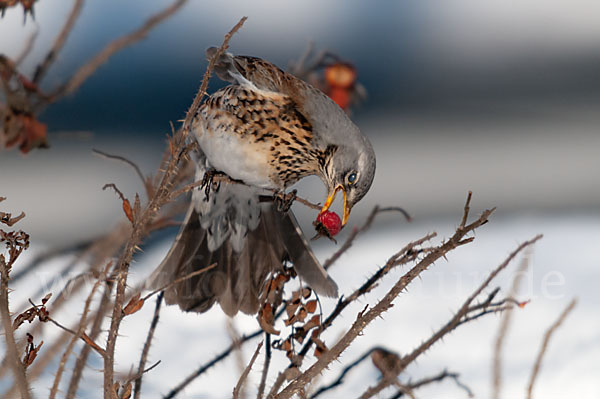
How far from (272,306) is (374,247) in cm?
150

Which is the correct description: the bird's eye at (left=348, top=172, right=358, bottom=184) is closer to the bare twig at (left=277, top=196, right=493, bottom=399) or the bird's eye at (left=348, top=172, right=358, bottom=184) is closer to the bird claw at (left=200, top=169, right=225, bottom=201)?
the bird claw at (left=200, top=169, right=225, bottom=201)

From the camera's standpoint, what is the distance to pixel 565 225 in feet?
7.88

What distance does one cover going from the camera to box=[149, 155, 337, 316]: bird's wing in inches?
34.7

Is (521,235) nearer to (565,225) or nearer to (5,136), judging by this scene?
(565,225)

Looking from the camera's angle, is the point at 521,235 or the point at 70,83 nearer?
the point at 70,83

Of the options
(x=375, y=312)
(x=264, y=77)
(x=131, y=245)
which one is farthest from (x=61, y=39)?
(x=375, y=312)

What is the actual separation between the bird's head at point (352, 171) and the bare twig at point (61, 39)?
0.38m

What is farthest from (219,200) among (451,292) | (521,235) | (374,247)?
(521,235)

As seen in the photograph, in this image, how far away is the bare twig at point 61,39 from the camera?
792 millimetres

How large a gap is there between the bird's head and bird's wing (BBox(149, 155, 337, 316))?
87 mm

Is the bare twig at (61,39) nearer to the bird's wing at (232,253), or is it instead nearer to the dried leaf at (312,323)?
the bird's wing at (232,253)

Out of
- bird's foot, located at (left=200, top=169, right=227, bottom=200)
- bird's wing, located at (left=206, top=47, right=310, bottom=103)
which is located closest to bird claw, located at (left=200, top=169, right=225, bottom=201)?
bird's foot, located at (left=200, top=169, right=227, bottom=200)

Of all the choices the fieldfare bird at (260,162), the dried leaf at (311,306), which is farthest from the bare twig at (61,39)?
the dried leaf at (311,306)

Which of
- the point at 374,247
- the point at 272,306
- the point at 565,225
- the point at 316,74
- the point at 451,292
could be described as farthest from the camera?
the point at 565,225
